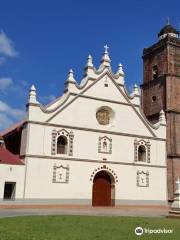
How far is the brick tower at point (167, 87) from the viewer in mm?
38500

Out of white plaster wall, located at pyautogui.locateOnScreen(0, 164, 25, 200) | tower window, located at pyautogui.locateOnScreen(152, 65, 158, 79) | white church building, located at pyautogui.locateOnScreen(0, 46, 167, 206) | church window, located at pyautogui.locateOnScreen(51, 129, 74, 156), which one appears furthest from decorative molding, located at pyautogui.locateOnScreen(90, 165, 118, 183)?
tower window, located at pyautogui.locateOnScreen(152, 65, 158, 79)

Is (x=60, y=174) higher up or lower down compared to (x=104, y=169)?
lower down

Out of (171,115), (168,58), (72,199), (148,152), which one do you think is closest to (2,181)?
(72,199)

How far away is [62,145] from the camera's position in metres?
31.5

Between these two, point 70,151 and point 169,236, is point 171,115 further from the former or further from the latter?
point 169,236

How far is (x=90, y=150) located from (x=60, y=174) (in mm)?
3759

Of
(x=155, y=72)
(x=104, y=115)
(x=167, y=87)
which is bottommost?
(x=104, y=115)

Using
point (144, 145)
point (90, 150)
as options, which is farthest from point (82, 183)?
point (144, 145)

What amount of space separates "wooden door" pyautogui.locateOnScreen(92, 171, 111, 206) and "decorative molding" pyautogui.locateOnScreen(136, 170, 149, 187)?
300 cm

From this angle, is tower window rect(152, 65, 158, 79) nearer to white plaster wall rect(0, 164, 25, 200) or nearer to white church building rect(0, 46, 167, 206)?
white church building rect(0, 46, 167, 206)

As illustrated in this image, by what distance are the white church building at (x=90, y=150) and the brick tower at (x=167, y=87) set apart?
79.8 inches

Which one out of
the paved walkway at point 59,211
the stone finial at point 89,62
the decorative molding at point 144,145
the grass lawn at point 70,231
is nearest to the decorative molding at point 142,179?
the decorative molding at point 144,145

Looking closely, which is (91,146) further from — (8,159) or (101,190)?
A: (8,159)

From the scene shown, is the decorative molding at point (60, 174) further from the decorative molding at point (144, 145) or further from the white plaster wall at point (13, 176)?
the decorative molding at point (144, 145)
